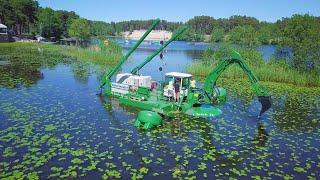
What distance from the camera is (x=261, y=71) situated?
39188 mm

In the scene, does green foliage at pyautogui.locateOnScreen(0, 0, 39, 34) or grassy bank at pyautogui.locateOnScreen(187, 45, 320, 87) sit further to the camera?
green foliage at pyautogui.locateOnScreen(0, 0, 39, 34)

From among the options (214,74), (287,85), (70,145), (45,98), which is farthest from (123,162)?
(287,85)

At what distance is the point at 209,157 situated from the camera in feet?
51.5

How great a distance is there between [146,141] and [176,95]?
6772 millimetres

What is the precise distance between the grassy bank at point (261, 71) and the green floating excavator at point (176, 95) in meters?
13.8

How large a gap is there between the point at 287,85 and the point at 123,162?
27045mm

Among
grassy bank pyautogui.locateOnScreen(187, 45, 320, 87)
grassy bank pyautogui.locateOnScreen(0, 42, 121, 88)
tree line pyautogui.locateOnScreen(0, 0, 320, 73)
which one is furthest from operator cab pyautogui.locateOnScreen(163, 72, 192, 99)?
tree line pyautogui.locateOnScreen(0, 0, 320, 73)

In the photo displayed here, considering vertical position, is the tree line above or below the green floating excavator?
above

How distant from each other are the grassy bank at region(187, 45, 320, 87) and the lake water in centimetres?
883

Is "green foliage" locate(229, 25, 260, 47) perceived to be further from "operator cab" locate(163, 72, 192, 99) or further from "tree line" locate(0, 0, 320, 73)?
"operator cab" locate(163, 72, 192, 99)

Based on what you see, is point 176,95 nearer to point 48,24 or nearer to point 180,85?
point 180,85

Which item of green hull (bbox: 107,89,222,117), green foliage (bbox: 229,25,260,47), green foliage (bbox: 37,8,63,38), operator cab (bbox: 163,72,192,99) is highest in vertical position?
green foliage (bbox: 37,8,63,38)

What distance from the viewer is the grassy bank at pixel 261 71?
3659 cm

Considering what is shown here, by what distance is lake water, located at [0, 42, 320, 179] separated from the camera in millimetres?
14023
